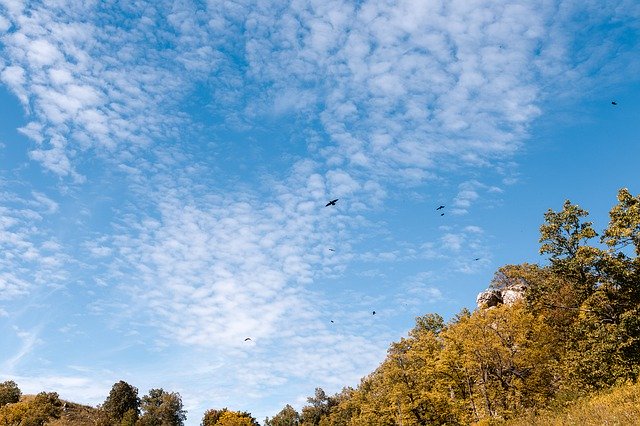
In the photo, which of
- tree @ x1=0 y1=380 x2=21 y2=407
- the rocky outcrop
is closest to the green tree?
the rocky outcrop

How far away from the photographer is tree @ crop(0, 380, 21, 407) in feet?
403

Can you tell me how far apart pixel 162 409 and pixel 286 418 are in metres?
36.8

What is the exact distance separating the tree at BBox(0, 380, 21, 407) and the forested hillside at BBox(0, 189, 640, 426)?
116719 millimetres

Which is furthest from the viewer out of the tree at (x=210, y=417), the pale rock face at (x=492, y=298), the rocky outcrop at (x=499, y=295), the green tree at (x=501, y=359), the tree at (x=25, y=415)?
the tree at (x=210, y=417)

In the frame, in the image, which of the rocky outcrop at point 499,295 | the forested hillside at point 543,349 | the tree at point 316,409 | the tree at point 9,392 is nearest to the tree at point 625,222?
the forested hillside at point 543,349

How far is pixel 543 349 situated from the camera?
4347 centimetres

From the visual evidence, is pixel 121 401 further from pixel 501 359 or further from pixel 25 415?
pixel 501 359

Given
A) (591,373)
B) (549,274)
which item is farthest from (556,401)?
(549,274)

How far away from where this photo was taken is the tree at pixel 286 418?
13325cm

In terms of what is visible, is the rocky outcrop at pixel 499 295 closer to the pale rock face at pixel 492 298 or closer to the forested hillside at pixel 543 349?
the pale rock face at pixel 492 298

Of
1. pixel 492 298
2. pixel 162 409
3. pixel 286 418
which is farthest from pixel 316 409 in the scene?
pixel 492 298

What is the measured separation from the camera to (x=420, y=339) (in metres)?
50.8

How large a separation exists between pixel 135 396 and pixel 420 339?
363 ft

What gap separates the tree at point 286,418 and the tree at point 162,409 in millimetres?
26744
